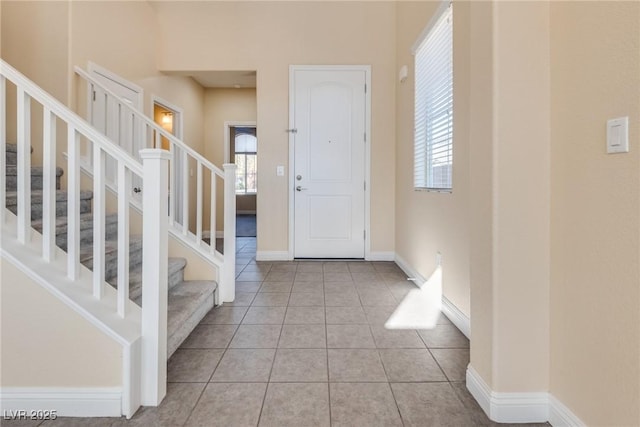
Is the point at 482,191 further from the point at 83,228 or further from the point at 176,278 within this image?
the point at 83,228

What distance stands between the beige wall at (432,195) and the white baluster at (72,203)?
6.68 feet

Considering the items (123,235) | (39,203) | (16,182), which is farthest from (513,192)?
(16,182)

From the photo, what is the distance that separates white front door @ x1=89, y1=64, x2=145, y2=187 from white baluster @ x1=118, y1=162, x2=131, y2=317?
1.88 metres

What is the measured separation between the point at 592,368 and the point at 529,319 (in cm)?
24

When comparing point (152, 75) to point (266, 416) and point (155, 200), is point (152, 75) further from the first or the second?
point (266, 416)

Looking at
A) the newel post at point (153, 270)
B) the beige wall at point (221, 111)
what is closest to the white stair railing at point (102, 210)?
the newel post at point (153, 270)

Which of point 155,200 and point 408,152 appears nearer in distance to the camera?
point 155,200

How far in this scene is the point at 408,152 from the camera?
11.4 ft

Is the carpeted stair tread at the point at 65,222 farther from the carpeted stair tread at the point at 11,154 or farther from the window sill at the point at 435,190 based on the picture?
the window sill at the point at 435,190

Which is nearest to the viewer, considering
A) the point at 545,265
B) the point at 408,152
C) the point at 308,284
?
the point at 545,265

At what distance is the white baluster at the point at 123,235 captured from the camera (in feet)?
4.56

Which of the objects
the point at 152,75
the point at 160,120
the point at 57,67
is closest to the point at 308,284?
the point at 57,67

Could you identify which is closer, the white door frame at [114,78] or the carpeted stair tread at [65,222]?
the carpeted stair tread at [65,222]

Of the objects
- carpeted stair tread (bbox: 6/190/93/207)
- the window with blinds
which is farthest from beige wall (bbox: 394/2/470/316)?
carpeted stair tread (bbox: 6/190/93/207)
